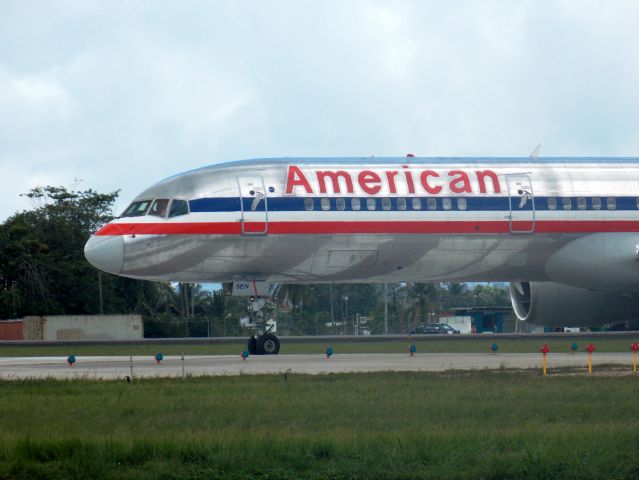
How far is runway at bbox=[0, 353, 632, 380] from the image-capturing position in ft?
81.8

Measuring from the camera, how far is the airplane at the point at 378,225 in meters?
31.0

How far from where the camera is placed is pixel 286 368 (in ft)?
84.7

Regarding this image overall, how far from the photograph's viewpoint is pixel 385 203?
105 ft

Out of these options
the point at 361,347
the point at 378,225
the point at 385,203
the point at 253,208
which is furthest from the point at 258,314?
the point at 361,347

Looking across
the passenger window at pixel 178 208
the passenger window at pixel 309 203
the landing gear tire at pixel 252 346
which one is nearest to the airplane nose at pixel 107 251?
the passenger window at pixel 178 208

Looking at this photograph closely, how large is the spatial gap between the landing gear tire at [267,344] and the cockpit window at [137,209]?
5054 mm

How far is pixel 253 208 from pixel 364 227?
132 inches

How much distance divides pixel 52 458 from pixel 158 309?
78.3 metres

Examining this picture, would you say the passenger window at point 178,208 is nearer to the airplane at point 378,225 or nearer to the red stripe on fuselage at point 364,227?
the airplane at point 378,225

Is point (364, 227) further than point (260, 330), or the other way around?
point (260, 330)

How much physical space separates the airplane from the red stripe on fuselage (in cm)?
3

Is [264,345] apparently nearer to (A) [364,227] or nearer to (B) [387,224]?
(A) [364,227]

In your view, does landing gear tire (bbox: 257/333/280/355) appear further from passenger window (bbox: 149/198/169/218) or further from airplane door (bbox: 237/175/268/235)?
passenger window (bbox: 149/198/169/218)

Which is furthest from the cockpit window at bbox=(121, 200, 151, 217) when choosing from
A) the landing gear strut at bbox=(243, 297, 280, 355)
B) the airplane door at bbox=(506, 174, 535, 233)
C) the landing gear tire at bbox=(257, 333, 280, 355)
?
the airplane door at bbox=(506, 174, 535, 233)
